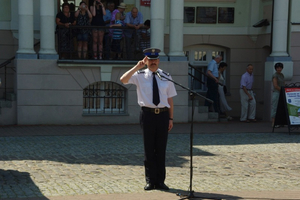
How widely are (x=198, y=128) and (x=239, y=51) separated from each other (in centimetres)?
425

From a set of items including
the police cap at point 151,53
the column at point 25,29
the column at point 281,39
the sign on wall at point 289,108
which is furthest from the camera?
the column at point 281,39

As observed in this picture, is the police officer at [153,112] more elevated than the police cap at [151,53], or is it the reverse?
the police cap at [151,53]

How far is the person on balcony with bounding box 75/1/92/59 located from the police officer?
8.07 m

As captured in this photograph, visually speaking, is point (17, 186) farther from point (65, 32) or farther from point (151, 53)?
point (65, 32)

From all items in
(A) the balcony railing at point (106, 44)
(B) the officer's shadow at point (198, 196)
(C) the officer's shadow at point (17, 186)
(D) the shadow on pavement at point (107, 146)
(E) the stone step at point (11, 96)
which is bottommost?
(D) the shadow on pavement at point (107, 146)

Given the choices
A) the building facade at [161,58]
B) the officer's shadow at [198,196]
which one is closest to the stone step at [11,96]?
the building facade at [161,58]

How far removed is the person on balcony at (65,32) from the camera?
15664 mm

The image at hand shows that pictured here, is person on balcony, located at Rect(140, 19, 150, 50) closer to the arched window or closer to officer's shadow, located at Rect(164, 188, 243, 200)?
the arched window

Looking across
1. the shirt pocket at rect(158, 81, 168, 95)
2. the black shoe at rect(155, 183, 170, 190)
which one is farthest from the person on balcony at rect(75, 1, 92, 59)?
the black shoe at rect(155, 183, 170, 190)

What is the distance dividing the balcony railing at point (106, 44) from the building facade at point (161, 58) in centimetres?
33

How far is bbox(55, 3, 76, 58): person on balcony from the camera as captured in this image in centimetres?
1566

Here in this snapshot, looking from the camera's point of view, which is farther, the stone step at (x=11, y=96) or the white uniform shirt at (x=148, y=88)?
the stone step at (x=11, y=96)

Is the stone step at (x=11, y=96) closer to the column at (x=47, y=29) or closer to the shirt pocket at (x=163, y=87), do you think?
the column at (x=47, y=29)

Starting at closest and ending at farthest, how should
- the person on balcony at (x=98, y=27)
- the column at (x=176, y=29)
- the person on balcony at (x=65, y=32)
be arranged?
the person on balcony at (x=65, y=32), the person on balcony at (x=98, y=27), the column at (x=176, y=29)
